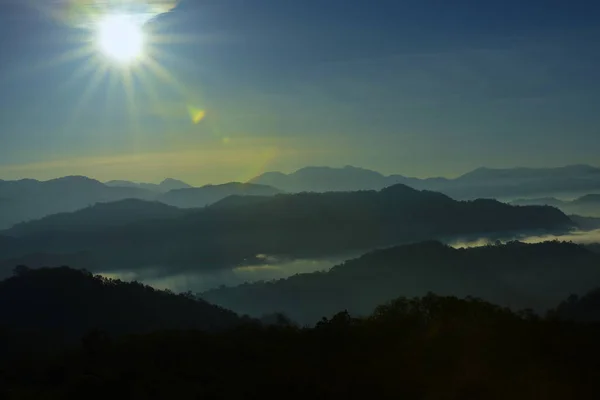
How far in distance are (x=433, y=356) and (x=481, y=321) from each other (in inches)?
238

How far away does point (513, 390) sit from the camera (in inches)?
971

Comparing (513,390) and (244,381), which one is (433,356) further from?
(244,381)

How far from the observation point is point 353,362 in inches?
1236

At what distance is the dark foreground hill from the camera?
2631cm

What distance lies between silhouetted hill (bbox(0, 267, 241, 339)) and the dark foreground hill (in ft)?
189

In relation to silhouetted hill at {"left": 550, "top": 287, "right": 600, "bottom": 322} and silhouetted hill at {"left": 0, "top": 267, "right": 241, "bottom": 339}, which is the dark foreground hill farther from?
silhouetted hill at {"left": 550, "top": 287, "right": 600, "bottom": 322}

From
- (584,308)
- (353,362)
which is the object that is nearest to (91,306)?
(353,362)

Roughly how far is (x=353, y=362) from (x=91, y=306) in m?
79.8

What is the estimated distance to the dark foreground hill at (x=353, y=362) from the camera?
26.3 m

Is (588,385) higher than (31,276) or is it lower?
lower

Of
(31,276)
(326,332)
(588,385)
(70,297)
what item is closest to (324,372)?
(326,332)

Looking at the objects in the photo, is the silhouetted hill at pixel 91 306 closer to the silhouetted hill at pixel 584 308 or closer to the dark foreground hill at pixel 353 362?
the silhouetted hill at pixel 584 308

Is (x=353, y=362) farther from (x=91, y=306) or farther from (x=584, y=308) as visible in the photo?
(x=91, y=306)

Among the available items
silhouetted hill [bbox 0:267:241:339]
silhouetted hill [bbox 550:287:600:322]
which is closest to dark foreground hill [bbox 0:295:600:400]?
silhouetted hill [bbox 0:267:241:339]
